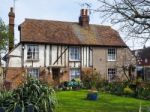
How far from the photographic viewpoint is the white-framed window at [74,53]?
141 feet

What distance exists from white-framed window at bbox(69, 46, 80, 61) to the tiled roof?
68 cm

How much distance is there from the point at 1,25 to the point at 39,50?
21408mm

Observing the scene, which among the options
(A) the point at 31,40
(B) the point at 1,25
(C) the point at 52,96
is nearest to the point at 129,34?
(C) the point at 52,96

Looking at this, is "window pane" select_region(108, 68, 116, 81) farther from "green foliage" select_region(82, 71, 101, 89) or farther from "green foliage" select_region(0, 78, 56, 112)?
"green foliage" select_region(0, 78, 56, 112)

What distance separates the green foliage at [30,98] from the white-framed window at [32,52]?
83.5 ft

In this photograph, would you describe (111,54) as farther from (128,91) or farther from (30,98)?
(30,98)

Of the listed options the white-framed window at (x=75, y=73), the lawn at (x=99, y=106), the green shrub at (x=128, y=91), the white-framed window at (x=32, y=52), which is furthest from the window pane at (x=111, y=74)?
the lawn at (x=99, y=106)

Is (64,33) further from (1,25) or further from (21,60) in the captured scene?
→ (1,25)

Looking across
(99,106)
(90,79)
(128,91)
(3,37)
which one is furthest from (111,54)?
(99,106)

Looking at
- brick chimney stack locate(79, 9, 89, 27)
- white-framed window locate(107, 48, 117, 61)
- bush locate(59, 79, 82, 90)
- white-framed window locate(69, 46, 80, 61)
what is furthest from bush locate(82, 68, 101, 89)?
brick chimney stack locate(79, 9, 89, 27)

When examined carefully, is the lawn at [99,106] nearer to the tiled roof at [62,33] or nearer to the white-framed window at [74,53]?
the tiled roof at [62,33]

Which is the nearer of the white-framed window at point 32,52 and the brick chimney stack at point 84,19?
the white-framed window at point 32,52

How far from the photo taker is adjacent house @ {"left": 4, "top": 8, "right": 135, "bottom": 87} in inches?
1594

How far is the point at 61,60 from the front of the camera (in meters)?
42.3
